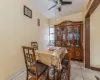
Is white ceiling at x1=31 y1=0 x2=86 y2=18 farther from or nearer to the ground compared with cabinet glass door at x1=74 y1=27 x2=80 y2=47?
farther from the ground

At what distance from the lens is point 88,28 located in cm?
329

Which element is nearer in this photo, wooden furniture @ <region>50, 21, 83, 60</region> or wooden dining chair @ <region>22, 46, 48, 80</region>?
wooden dining chair @ <region>22, 46, 48, 80</region>

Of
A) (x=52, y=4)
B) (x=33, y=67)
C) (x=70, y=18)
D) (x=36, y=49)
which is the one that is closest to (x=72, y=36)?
(x=70, y=18)

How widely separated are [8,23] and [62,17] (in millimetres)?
3324

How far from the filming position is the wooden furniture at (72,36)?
4023 mm

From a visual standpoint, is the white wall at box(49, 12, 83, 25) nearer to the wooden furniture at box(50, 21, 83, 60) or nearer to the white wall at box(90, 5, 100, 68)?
the wooden furniture at box(50, 21, 83, 60)

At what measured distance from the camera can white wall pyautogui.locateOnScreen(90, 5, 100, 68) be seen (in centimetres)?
317

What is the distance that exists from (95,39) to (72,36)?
1.17 meters

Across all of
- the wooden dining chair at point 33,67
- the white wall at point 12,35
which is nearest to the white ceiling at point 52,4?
the white wall at point 12,35

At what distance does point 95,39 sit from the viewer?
3.22 metres

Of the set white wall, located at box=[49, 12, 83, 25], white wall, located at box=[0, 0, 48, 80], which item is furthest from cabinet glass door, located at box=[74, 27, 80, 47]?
white wall, located at box=[0, 0, 48, 80]

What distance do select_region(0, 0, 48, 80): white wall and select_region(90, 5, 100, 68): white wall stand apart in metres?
2.57

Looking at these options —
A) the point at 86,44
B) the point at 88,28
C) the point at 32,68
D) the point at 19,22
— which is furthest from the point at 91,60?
the point at 19,22

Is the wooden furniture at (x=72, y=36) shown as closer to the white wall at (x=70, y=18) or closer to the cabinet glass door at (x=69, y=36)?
the cabinet glass door at (x=69, y=36)
